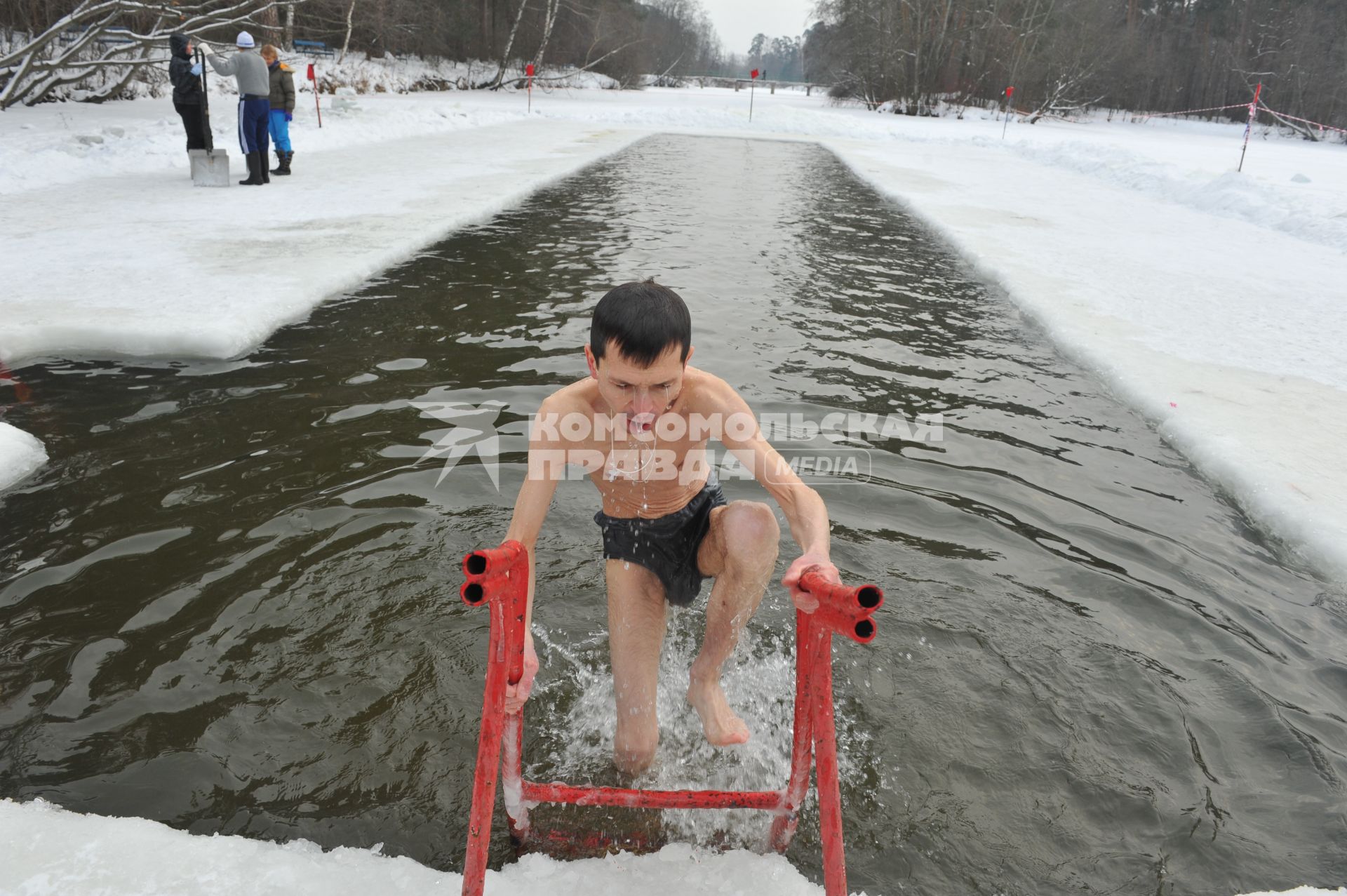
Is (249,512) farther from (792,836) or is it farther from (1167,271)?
(1167,271)

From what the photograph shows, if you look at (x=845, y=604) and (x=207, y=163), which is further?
(x=207, y=163)

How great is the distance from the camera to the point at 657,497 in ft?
9.02

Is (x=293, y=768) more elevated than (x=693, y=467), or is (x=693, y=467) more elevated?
(x=693, y=467)

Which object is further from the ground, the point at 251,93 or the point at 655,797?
the point at 251,93

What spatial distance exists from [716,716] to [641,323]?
1293 mm

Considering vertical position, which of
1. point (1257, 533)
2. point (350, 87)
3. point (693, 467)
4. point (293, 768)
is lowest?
point (293, 768)

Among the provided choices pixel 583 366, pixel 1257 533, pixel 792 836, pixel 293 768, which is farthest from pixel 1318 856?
pixel 583 366

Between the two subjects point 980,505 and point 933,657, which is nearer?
point 933,657

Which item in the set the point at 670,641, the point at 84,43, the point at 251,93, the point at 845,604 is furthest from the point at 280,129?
the point at 845,604

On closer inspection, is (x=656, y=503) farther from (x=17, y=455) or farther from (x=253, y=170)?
(x=253, y=170)

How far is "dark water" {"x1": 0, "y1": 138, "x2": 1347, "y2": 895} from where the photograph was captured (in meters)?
2.45

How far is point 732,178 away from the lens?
1622 cm

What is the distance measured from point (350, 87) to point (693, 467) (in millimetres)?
31008

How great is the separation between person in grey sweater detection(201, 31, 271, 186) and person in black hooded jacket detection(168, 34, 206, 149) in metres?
0.27
